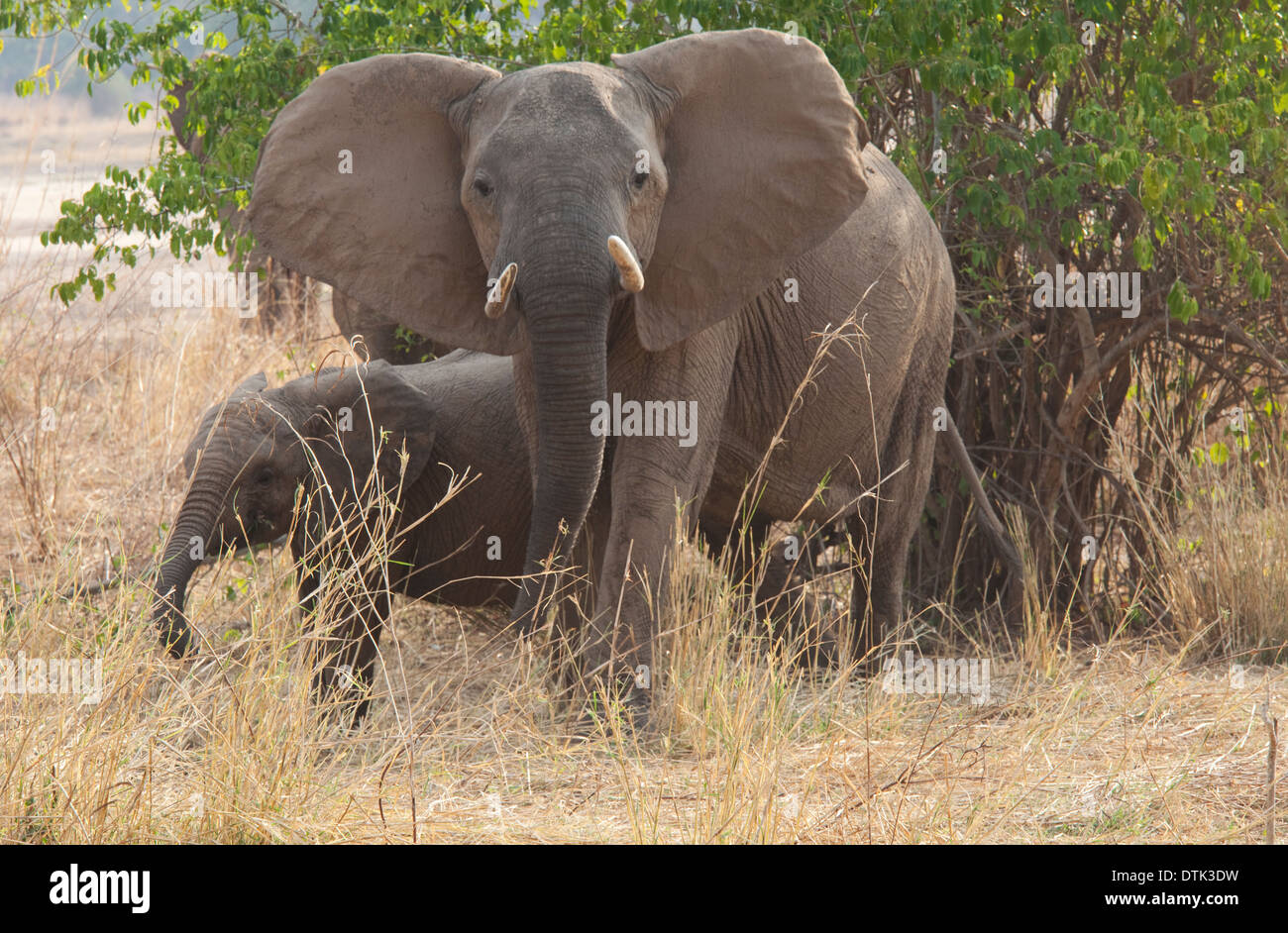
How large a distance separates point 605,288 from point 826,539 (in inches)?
146

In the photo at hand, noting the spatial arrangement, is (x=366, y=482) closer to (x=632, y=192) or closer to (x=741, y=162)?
(x=632, y=192)

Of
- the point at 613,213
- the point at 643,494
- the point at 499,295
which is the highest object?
the point at 613,213

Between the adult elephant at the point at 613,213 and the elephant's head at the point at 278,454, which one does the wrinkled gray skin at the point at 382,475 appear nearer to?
the elephant's head at the point at 278,454

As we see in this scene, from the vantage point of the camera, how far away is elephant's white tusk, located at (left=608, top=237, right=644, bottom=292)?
4.92 m

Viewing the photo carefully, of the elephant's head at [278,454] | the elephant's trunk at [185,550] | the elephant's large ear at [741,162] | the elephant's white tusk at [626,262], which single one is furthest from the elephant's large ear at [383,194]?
the elephant's trunk at [185,550]

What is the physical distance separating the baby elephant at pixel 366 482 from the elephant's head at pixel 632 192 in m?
0.53

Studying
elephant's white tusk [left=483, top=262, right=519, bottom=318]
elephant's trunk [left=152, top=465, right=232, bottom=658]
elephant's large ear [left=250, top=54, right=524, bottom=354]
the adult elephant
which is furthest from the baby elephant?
elephant's white tusk [left=483, top=262, right=519, bottom=318]

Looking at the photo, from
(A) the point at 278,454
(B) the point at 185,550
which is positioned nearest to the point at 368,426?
(A) the point at 278,454

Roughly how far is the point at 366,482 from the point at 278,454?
33 cm

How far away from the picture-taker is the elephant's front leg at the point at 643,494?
5562mm

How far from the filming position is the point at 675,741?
5.43m
